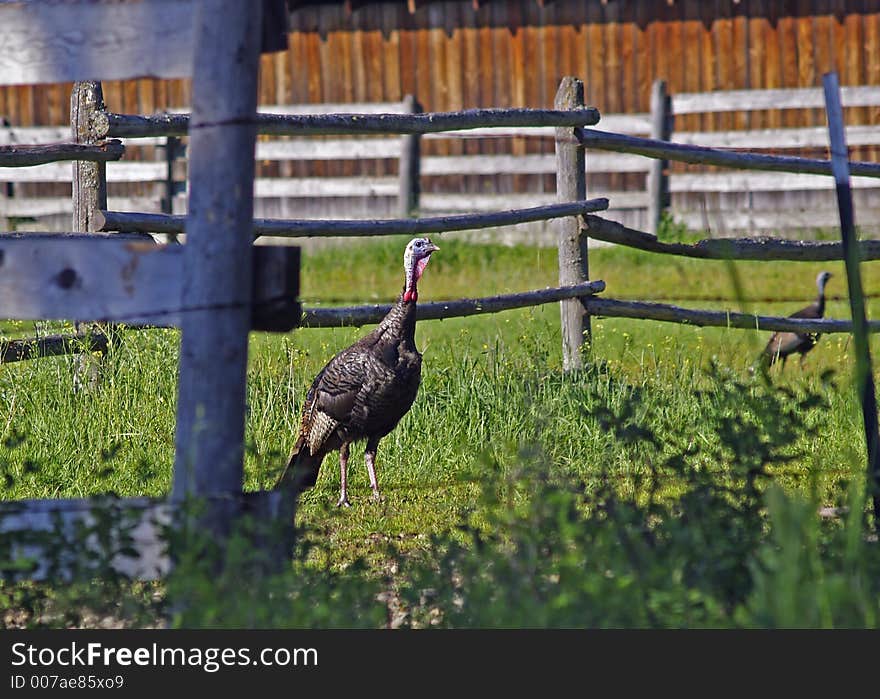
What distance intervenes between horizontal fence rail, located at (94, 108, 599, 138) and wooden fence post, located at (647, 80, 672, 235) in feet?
29.3

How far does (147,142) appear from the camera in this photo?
60.1 ft

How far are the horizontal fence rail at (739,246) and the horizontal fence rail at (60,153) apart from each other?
2.67 meters

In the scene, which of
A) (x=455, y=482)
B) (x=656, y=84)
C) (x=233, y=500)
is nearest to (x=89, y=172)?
(x=455, y=482)

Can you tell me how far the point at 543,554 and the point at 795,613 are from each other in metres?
0.85

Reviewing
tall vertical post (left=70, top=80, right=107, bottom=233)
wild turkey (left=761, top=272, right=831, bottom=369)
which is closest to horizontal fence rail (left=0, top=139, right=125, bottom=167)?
tall vertical post (left=70, top=80, right=107, bottom=233)

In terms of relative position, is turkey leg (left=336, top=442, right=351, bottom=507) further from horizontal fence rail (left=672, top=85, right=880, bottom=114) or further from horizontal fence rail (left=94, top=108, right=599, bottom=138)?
horizontal fence rail (left=672, top=85, right=880, bottom=114)

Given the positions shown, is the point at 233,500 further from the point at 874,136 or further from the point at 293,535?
the point at 874,136

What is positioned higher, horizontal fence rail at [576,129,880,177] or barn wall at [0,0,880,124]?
barn wall at [0,0,880,124]

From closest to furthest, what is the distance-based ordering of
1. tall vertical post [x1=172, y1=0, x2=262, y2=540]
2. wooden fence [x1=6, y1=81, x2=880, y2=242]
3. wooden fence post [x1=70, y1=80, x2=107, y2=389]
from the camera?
1. tall vertical post [x1=172, y1=0, x2=262, y2=540]
2. wooden fence post [x1=70, y1=80, x2=107, y2=389]
3. wooden fence [x1=6, y1=81, x2=880, y2=242]

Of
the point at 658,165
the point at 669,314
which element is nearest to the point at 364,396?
the point at 669,314

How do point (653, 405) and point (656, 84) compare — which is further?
point (656, 84)

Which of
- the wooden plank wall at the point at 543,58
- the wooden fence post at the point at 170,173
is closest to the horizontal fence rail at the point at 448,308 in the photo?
the wooden fence post at the point at 170,173

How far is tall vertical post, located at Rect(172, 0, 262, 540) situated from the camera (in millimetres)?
3328

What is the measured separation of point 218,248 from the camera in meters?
3.33
